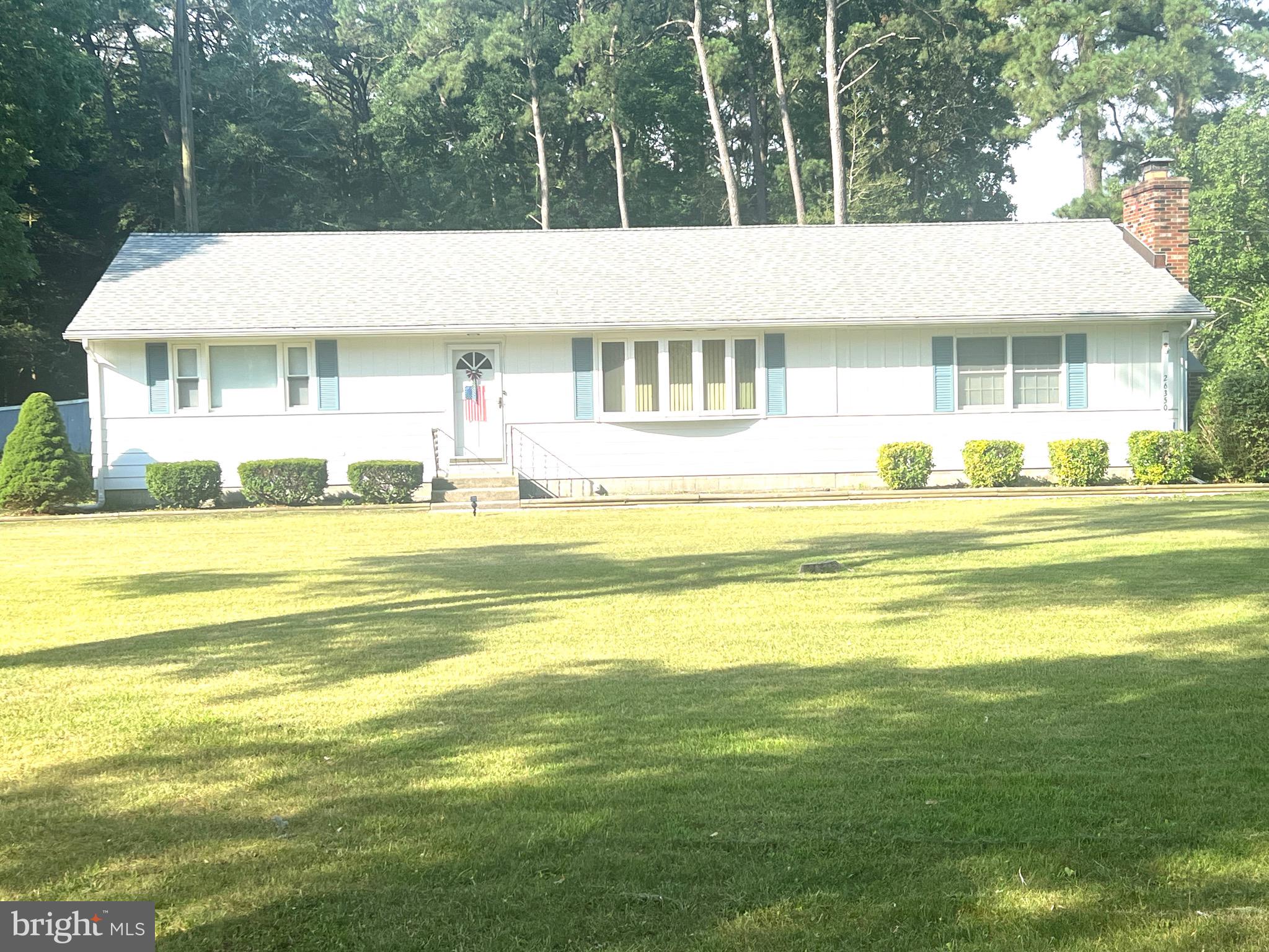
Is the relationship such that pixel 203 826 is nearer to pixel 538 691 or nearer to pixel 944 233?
pixel 538 691

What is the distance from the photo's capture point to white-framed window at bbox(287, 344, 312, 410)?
22828mm

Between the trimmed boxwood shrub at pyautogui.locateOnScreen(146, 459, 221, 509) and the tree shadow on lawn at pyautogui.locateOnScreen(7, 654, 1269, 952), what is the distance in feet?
53.0

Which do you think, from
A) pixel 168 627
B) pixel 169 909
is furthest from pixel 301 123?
pixel 169 909

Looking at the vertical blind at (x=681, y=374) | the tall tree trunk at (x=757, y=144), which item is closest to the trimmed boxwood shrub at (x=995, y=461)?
the vertical blind at (x=681, y=374)

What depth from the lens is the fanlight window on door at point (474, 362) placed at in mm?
23188

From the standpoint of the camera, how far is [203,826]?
183 inches

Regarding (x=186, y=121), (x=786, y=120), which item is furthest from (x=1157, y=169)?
(x=186, y=121)

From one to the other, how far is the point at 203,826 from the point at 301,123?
38.7 m

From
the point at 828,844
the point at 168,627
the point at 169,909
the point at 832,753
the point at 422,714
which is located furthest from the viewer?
the point at 168,627

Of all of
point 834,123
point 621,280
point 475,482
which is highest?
point 834,123

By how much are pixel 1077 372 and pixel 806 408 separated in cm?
488

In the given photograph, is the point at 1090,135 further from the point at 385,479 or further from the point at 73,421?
the point at 73,421

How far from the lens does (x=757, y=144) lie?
142ft

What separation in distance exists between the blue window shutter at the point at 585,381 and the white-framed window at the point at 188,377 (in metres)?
6.60
